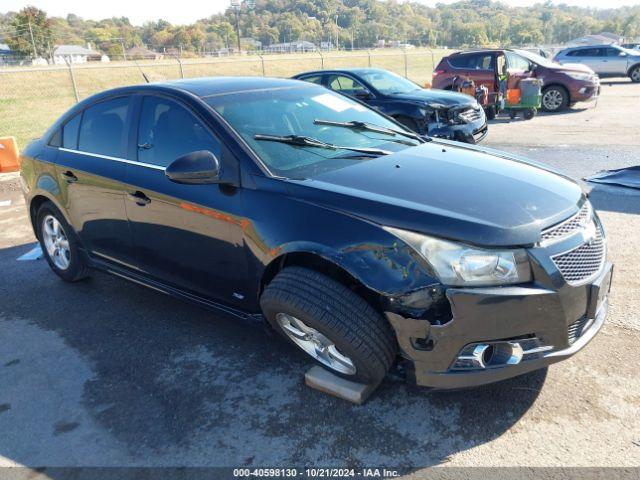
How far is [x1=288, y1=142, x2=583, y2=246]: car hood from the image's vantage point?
8.20ft

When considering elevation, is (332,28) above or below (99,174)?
above

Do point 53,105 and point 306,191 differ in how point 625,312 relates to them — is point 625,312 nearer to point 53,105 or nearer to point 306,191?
point 306,191

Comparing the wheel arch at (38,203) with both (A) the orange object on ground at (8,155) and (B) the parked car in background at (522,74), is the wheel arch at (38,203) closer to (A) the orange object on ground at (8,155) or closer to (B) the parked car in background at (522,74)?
(A) the orange object on ground at (8,155)

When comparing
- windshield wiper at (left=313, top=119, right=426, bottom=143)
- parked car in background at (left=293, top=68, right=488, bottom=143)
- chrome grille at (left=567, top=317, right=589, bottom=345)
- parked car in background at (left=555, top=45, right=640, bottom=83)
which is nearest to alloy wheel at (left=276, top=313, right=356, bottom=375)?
chrome grille at (left=567, top=317, right=589, bottom=345)

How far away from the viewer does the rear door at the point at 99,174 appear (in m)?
3.85

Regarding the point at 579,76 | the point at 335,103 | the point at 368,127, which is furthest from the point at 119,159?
the point at 579,76

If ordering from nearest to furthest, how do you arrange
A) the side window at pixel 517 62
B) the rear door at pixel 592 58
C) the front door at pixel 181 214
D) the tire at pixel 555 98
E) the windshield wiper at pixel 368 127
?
the front door at pixel 181 214
the windshield wiper at pixel 368 127
the side window at pixel 517 62
the tire at pixel 555 98
the rear door at pixel 592 58

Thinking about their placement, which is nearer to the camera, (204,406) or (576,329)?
(576,329)

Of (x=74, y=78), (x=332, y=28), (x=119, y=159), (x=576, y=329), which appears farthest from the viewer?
(x=332, y=28)

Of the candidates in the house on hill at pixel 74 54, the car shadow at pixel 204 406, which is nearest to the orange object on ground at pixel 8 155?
the car shadow at pixel 204 406

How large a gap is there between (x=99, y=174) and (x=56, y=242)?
4.16ft

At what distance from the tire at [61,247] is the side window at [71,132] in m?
0.59

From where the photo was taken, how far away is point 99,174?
12.9ft

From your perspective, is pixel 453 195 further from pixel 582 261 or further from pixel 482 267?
pixel 582 261
